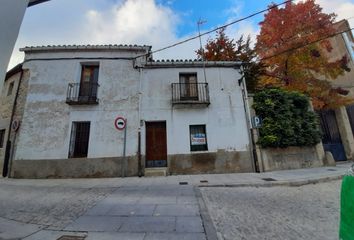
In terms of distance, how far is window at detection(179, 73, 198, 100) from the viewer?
9.23 meters

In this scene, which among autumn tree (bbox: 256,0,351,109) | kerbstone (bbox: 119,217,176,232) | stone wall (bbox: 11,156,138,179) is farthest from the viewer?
autumn tree (bbox: 256,0,351,109)

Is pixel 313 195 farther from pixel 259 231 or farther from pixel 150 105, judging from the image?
pixel 150 105

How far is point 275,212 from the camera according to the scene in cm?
362

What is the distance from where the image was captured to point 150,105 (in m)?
8.83

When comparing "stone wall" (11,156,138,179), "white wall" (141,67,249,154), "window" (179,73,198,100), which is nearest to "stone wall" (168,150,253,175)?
"white wall" (141,67,249,154)

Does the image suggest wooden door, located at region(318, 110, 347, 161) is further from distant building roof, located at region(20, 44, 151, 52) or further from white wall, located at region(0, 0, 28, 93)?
white wall, located at region(0, 0, 28, 93)

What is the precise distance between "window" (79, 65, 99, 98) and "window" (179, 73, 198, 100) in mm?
4664

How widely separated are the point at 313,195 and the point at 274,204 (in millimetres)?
1615

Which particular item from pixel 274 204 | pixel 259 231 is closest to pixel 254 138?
pixel 274 204

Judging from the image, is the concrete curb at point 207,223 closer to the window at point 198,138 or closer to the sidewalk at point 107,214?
the sidewalk at point 107,214

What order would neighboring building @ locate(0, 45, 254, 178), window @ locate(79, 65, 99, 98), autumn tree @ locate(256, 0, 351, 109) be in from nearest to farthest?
neighboring building @ locate(0, 45, 254, 178), window @ locate(79, 65, 99, 98), autumn tree @ locate(256, 0, 351, 109)

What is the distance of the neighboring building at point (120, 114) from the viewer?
8.08 meters

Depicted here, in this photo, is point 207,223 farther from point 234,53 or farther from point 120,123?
point 234,53

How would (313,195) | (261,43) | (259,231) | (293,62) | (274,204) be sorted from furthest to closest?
(261,43) → (293,62) → (313,195) → (274,204) → (259,231)
